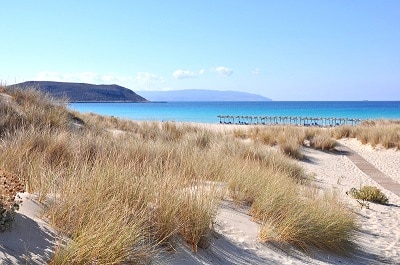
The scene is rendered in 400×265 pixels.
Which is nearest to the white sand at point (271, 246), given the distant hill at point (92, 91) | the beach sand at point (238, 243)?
the beach sand at point (238, 243)

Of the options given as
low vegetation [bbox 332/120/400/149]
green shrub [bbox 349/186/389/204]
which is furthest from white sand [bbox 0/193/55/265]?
low vegetation [bbox 332/120/400/149]

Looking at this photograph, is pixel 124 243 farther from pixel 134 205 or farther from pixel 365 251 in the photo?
pixel 365 251

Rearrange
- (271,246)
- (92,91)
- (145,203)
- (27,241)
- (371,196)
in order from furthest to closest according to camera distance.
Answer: (92,91) < (371,196) < (271,246) < (145,203) < (27,241)

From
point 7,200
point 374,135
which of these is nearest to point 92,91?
point 374,135

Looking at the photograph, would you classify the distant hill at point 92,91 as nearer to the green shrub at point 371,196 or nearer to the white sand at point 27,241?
the green shrub at point 371,196

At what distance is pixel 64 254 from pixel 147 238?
3.18 feet

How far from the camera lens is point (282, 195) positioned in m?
6.58

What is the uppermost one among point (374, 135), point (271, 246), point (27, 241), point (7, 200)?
point (7, 200)

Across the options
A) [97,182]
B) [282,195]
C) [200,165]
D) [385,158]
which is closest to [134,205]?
[97,182]

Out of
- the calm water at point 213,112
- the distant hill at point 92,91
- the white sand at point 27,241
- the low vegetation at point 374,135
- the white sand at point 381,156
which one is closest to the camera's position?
the white sand at point 27,241

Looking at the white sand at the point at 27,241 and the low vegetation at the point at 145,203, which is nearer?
the white sand at the point at 27,241

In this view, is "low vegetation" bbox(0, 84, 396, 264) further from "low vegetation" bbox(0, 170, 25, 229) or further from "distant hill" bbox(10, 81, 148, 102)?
"distant hill" bbox(10, 81, 148, 102)

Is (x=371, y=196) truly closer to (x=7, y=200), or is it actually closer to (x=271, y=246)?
(x=271, y=246)

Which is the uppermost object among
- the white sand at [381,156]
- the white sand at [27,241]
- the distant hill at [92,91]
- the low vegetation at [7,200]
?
the distant hill at [92,91]
